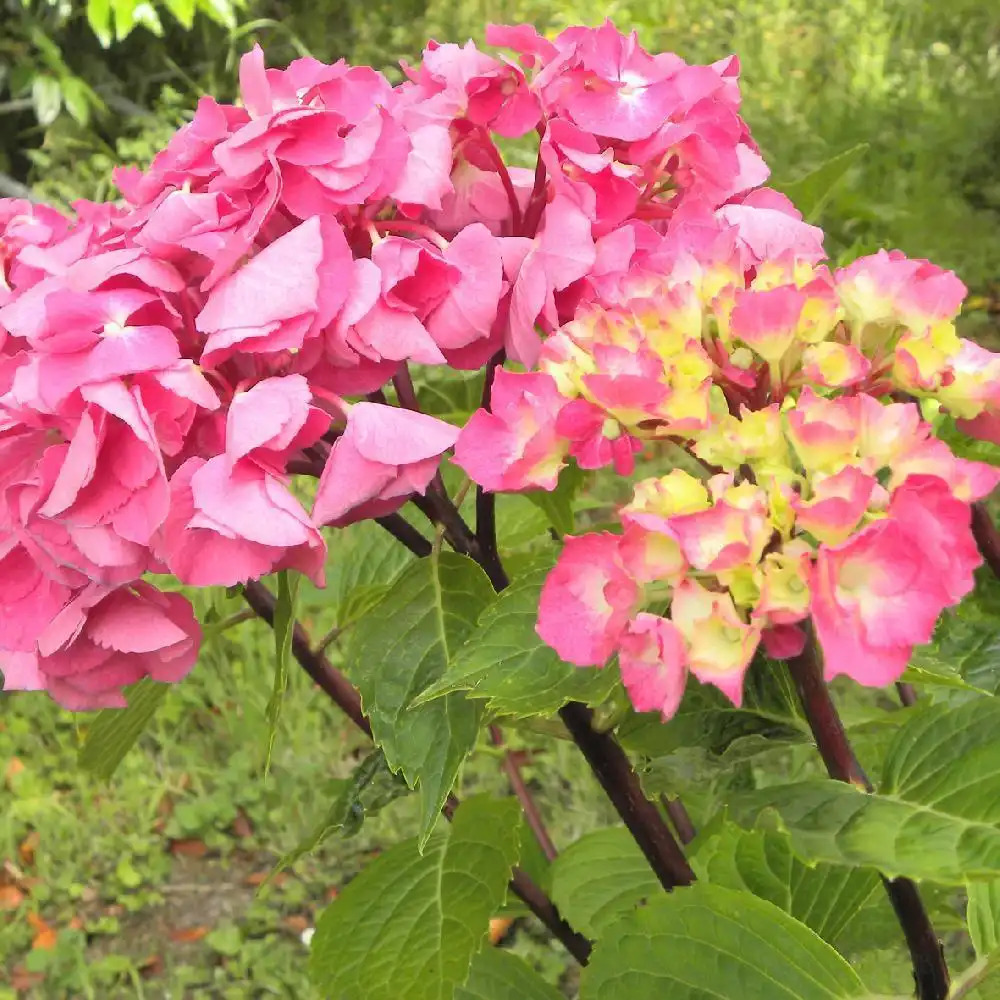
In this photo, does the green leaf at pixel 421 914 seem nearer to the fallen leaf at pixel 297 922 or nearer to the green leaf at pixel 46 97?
the fallen leaf at pixel 297 922

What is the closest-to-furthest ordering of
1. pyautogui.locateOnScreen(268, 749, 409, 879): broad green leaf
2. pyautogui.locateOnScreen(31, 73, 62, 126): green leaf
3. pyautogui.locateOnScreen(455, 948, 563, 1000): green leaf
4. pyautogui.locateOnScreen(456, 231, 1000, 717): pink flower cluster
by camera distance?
1. pyautogui.locateOnScreen(456, 231, 1000, 717): pink flower cluster
2. pyautogui.locateOnScreen(268, 749, 409, 879): broad green leaf
3. pyautogui.locateOnScreen(455, 948, 563, 1000): green leaf
4. pyautogui.locateOnScreen(31, 73, 62, 126): green leaf

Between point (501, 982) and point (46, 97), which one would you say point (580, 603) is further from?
point (46, 97)

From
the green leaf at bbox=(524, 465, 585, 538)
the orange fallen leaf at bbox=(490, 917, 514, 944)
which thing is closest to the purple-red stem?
the green leaf at bbox=(524, 465, 585, 538)

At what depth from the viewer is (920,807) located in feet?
1.66

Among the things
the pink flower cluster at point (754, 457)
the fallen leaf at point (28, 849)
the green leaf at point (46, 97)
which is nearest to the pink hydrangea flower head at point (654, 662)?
the pink flower cluster at point (754, 457)

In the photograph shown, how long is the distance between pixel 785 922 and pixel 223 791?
5.01 ft

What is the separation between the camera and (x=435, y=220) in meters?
0.60

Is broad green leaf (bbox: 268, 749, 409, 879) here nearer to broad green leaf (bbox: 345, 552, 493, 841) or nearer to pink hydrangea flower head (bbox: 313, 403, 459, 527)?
broad green leaf (bbox: 345, 552, 493, 841)

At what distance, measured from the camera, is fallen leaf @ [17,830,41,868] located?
1.99 metres

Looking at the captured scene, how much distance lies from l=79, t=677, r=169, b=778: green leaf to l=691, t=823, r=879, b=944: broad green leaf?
42 centimetres

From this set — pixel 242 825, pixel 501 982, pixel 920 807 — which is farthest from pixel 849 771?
pixel 242 825

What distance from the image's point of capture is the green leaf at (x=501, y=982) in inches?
37.3

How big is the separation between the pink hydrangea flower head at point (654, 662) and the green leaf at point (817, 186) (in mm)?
447

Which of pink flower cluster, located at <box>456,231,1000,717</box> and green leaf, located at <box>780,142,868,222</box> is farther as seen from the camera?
green leaf, located at <box>780,142,868,222</box>
